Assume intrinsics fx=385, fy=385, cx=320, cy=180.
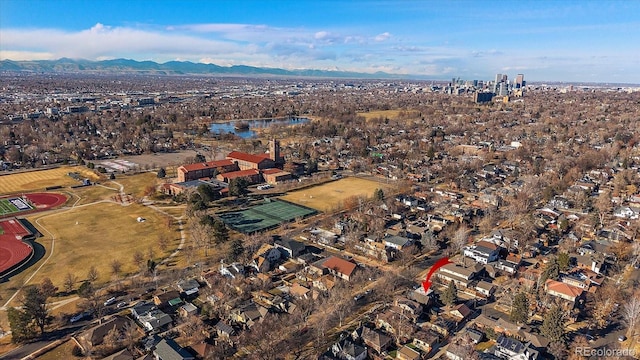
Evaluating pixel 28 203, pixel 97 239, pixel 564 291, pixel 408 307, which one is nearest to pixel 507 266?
pixel 564 291

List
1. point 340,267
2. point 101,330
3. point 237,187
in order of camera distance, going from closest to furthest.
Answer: point 101,330, point 340,267, point 237,187

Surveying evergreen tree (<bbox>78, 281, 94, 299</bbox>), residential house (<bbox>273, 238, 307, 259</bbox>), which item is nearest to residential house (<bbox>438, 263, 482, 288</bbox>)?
residential house (<bbox>273, 238, 307, 259</bbox>)

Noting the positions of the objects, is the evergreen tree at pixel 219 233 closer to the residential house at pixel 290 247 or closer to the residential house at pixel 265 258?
the residential house at pixel 265 258

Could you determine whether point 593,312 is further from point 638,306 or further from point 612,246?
point 612,246

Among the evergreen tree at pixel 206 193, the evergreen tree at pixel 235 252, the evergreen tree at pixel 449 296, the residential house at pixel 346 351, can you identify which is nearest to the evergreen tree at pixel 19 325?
the evergreen tree at pixel 235 252

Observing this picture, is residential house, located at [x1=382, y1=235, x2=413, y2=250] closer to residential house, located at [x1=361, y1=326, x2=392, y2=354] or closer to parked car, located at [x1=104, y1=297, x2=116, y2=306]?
residential house, located at [x1=361, y1=326, x2=392, y2=354]

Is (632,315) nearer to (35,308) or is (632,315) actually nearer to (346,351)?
(346,351)

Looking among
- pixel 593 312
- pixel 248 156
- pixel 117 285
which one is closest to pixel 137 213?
pixel 117 285

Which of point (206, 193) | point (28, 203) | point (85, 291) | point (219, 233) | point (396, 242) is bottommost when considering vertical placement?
point (28, 203)
